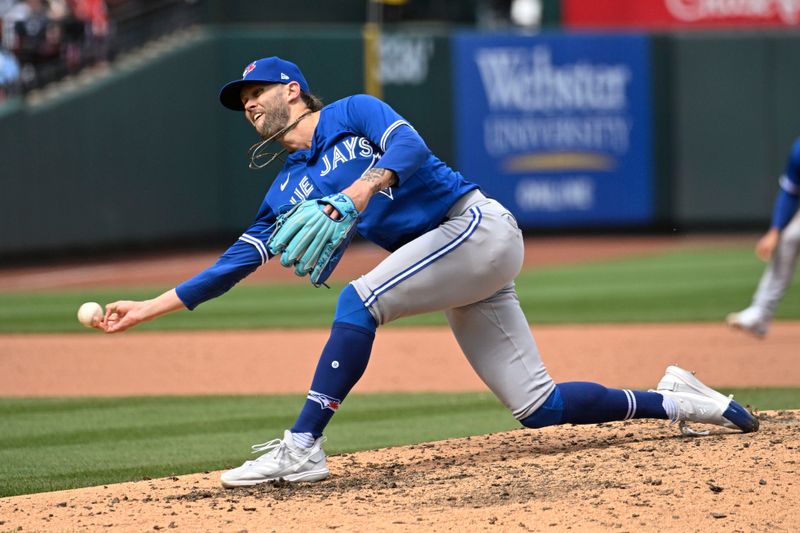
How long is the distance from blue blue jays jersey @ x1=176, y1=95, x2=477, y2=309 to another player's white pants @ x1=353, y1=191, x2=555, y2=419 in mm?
91

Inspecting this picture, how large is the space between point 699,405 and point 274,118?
6.64 ft

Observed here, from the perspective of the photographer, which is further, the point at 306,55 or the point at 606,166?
the point at 606,166

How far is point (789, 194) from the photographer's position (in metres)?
7.50

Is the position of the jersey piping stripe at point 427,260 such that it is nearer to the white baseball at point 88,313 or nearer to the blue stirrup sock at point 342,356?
the blue stirrup sock at point 342,356

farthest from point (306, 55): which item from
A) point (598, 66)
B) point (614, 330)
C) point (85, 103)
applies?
point (614, 330)

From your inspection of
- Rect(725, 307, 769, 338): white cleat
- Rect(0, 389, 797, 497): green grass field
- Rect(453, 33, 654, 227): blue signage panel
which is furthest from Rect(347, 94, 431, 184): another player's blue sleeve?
Rect(453, 33, 654, 227): blue signage panel

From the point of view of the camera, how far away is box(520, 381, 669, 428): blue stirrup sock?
14.8 ft

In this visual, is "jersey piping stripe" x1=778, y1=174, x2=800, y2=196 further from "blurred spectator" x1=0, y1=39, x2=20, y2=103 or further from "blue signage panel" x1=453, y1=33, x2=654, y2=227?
"blurred spectator" x1=0, y1=39, x2=20, y2=103

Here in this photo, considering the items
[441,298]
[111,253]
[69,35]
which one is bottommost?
[111,253]

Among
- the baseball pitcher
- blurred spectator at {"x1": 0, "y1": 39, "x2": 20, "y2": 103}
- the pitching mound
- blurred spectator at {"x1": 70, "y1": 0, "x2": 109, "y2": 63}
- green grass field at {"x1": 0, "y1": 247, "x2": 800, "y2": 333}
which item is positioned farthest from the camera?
blurred spectator at {"x1": 70, "y1": 0, "x2": 109, "y2": 63}

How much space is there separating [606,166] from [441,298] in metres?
14.9

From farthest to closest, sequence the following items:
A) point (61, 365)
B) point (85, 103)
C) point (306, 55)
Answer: point (306, 55)
point (85, 103)
point (61, 365)

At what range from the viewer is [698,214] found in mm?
18797

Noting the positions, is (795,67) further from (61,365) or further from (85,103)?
(61,365)
